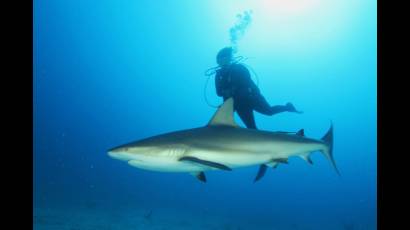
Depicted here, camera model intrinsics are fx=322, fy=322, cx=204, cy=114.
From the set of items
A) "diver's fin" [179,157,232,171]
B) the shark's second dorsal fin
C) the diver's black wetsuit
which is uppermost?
the diver's black wetsuit

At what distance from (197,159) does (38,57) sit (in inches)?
3967

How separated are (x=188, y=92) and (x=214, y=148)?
300 feet

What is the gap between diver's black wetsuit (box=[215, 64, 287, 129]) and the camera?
29.1 ft

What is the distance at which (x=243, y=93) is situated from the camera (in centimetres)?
888

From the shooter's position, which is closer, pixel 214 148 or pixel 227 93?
pixel 214 148

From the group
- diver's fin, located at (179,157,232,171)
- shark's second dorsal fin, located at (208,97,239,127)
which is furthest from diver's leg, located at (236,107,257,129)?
diver's fin, located at (179,157,232,171)

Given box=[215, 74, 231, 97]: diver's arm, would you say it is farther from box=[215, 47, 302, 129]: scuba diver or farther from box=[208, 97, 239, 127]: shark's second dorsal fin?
box=[208, 97, 239, 127]: shark's second dorsal fin

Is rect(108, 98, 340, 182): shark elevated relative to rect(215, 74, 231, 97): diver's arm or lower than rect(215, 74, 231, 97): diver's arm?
lower

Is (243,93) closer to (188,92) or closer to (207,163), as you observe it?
(207,163)

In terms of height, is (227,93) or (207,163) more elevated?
(227,93)

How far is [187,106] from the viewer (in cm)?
10388

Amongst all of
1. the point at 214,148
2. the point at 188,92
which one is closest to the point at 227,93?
the point at 214,148
